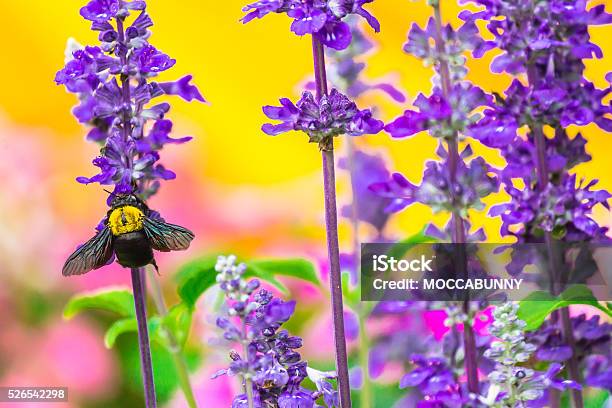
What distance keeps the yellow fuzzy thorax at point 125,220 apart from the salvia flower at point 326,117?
0.22 meters

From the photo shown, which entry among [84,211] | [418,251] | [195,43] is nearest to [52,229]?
[84,211]

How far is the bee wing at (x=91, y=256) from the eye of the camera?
3.67 feet

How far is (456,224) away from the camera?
1121mm

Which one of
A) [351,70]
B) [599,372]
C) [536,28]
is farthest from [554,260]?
[351,70]

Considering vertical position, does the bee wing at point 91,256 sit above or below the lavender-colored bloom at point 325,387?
above

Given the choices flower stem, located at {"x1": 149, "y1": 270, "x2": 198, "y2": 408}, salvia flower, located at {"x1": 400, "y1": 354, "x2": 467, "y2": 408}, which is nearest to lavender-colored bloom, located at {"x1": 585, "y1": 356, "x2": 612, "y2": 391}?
salvia flower, located at {"x1": 400, "y1": 354, "x2": 467, "y2": 408}

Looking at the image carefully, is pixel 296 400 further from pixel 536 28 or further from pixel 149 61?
pixel 536 28

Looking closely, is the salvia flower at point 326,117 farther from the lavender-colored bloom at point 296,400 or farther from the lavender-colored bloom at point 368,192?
the lavender-colored bloom at point 368,192

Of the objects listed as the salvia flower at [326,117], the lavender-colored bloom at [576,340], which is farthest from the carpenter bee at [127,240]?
the lavender-colored bloom at [576,340]

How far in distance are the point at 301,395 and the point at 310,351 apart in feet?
1.85

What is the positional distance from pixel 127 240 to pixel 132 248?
1 cm

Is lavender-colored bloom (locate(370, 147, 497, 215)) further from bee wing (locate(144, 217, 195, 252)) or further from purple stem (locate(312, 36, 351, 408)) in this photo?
bee wing (locate(144, 217, 195, 252))

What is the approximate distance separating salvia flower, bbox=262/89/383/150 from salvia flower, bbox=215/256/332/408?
0.60 ft

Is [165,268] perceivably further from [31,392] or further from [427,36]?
[427,36]
